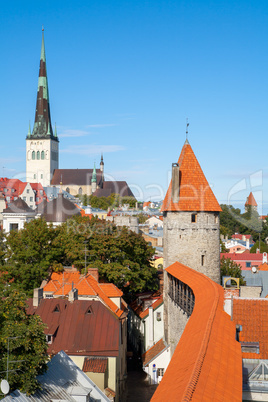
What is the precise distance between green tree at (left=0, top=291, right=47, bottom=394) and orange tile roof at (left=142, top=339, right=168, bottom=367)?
16.5 meters

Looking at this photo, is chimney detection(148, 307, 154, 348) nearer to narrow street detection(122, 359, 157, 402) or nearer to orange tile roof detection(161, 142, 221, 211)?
narrow street detection(122, 359, 157, 402)

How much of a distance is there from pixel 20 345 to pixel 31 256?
970 inches

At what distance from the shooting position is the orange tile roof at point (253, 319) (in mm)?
17250

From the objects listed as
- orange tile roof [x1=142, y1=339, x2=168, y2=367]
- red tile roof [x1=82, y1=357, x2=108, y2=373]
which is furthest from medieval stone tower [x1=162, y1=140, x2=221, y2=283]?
red tile roof [x1=82, y1=357, x2=108, y2=373]

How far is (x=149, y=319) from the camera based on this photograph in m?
35.6

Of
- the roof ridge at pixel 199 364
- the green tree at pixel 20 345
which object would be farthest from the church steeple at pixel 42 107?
the roof ridge at pixel 199 364

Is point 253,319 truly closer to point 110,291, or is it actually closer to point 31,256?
point 110,291

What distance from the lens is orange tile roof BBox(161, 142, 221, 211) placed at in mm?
32156

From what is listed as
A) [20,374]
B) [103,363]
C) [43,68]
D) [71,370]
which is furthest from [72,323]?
[43,68]

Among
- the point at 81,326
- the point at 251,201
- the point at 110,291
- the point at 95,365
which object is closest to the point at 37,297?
the point at 81,326

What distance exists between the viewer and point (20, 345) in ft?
49.6

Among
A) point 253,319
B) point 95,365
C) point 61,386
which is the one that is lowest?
point 95,365

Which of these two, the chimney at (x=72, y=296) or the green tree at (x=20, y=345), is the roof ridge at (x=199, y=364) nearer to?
the green tree at (x=20, y=345)

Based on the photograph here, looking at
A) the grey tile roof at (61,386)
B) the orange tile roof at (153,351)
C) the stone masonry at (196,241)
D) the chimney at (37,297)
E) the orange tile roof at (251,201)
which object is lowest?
the orange tile roof at (153,351)
